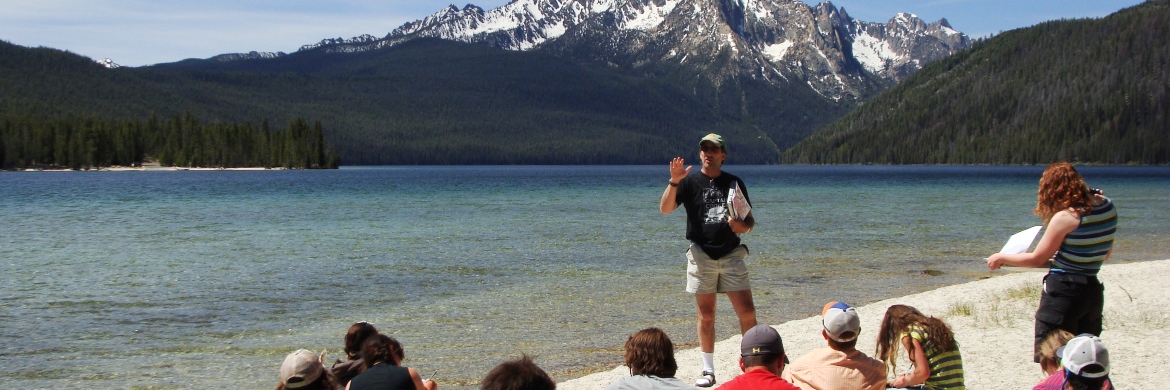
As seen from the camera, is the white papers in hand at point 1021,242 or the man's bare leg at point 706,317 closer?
the white papers in hand at point 1021,242

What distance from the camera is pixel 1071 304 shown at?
7090mm

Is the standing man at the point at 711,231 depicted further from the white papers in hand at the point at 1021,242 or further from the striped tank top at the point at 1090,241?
the striped tank top at the point at 1090,241

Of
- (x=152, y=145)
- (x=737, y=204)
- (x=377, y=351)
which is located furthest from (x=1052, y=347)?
(x=152, y=145)

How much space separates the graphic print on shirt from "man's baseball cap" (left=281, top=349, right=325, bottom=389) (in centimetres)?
437

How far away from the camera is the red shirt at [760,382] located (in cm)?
566

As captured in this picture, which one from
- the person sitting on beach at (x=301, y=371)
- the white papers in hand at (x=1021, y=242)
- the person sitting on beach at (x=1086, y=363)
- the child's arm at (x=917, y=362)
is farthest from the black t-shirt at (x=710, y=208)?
the person sitting on beach at (x=301, y=371)

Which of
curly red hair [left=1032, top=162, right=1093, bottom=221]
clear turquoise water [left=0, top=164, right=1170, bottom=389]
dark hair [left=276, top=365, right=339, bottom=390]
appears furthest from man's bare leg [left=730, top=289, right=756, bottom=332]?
dark hair [left=276, top=365, right=339, bottom=390]

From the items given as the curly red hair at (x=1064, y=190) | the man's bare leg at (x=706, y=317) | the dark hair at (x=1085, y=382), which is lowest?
the man's bare leg at (x=706, y=317)

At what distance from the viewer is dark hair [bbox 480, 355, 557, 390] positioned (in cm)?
502

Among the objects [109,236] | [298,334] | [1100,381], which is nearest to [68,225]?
[109,236]

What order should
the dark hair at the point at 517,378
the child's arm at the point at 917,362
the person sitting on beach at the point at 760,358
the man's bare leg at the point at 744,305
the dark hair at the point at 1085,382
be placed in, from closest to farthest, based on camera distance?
the dark hair at the point at 517,378, the dark hair at the point at 1085,382, the person sitting on beach at the point at 760,358, the child's arm at the point at 917,362, the man's bare leg at the point at 744,305

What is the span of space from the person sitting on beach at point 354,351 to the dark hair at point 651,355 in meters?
2.38

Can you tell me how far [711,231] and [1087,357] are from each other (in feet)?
13.1

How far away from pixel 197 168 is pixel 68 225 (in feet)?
418
